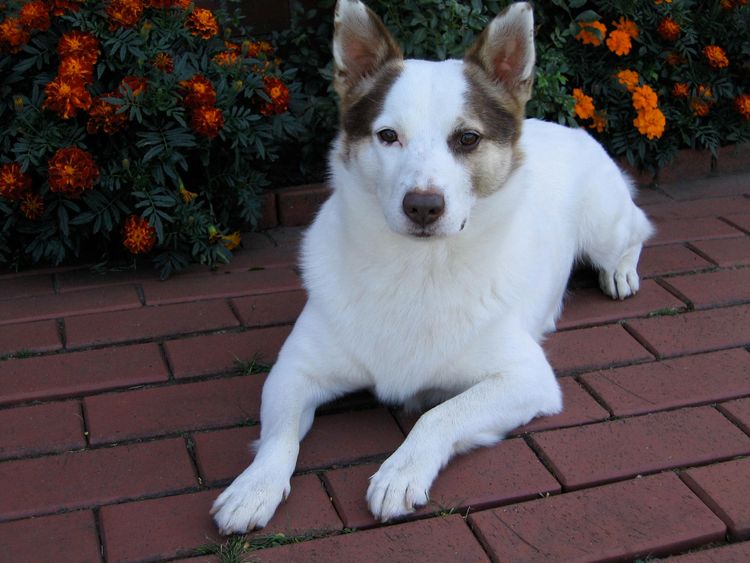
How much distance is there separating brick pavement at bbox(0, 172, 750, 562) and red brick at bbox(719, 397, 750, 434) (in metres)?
0.01

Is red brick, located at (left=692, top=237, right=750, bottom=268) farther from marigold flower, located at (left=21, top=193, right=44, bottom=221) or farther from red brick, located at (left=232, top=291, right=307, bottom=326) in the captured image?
marigold flower, located at (left=21, top=193, right=44, bottom=221)

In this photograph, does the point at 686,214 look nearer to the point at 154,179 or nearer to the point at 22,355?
the point at 154,179

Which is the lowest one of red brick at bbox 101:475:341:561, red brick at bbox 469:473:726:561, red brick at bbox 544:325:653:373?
red brick at bbox 101:475:341:561

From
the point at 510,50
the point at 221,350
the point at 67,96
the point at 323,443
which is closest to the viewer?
the point at 323,443

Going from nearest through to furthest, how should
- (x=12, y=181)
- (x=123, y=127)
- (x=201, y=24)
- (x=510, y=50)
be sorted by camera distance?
A: (x=510, y=50) < (x=12, y=181) < (x=123, y=127) < (x=201, y=24)

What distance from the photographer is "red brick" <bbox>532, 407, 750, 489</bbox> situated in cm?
258

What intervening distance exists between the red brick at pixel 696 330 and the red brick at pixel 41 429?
200 centimetres

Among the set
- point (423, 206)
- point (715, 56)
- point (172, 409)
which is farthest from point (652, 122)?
point (172, 409)

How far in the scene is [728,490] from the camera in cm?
248

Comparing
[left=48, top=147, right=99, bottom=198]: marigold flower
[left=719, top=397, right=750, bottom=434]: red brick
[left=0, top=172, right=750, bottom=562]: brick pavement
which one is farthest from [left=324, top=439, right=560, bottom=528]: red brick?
[left=48, top=147, right=99, bottom=198]: marigold flower

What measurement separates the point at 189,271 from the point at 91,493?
5.00 feet

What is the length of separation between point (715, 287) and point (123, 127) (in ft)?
8.14

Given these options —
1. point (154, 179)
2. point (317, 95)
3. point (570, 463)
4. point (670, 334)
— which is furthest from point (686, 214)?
point (154, 179)

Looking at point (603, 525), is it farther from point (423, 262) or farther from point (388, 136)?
point (388, 136)
